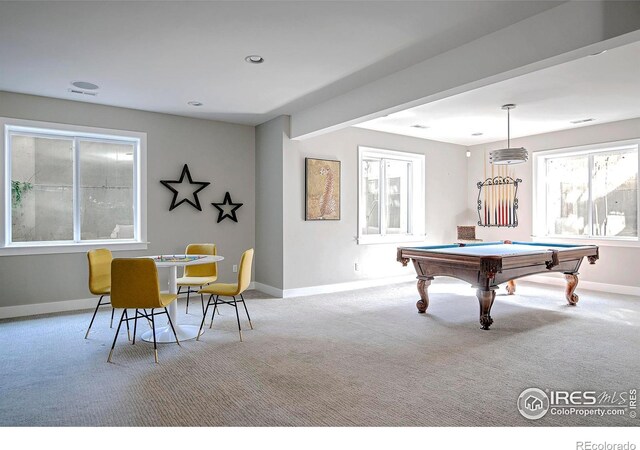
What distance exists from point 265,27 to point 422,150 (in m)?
4.95

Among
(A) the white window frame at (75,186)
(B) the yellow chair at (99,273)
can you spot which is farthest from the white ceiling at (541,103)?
(B) the yellow chair at (99,273)

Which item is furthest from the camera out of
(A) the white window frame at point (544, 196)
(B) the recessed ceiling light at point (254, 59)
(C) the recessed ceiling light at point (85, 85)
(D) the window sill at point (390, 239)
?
(D) the window sill at point (390, 239)

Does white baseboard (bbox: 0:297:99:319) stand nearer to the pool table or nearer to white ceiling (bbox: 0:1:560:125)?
white ceiling (bbox: 0:1:560:125)

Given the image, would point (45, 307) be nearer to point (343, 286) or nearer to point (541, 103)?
point (343, 286)

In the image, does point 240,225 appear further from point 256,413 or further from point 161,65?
point 256,413

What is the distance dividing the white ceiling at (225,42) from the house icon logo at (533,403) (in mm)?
2616

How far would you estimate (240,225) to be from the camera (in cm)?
628

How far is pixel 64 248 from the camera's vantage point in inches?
197

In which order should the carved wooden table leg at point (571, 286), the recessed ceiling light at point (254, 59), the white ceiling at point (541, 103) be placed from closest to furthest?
the recessed ceiling light at point (254, 59) < the white ceiling at point (541, 103) < the carved wooden table leg at point (571, 286)

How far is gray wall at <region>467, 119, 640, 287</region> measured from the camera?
6.06 m

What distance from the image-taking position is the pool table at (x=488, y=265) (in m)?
4.08

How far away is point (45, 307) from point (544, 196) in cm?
770

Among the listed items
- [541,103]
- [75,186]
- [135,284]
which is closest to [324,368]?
[135,284]

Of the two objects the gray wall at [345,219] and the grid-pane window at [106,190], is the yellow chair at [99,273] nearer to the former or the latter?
the grid-pane window at [106,190]
